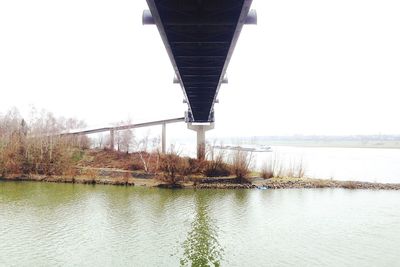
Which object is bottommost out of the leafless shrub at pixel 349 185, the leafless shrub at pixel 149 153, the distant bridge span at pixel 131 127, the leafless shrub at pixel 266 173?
the leafless shrub at pixel 349 185

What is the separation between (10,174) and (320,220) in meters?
29.0

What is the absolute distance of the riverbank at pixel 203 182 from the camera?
29.8 meters

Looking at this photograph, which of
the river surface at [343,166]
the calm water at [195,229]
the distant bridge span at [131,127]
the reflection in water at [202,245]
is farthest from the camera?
the distant bridge span at [131,127]

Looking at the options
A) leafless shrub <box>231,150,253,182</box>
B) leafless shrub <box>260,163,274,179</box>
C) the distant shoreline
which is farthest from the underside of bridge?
leafless shrub <box>260,163,274,179</box>

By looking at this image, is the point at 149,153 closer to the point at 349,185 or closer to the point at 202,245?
the point at 349,185

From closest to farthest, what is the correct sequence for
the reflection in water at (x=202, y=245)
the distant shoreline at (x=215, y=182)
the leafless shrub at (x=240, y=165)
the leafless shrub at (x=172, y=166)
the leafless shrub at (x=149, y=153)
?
the reflection in water at (x=202, y=245) < the distant shoreline at (x=215, y=182) < the leafless shrub at (x=172, y=166) < the leafless shrub at (x=240, y=165) < the leafless shrub at (x=149, y=153)

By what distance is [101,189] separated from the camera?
27.7m

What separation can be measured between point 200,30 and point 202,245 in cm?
856

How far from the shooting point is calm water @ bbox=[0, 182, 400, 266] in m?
12.2

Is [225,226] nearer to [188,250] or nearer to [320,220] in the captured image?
[188,250]

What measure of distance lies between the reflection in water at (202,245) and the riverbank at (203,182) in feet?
37.1

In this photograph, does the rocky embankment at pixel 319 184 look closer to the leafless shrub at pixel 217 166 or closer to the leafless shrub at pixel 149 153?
the leafless shrub at pixel 217 166

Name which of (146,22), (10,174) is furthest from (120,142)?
(146,22)

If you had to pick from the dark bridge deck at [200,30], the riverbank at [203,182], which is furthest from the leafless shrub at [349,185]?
the dark bridge deck at [200,30]
